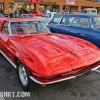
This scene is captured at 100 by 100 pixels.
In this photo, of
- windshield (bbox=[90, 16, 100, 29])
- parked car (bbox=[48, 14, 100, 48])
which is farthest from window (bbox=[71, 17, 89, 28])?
windshield (bbox=[90, 16, 100, 29])

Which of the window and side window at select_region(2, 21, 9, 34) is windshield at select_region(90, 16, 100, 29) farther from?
side window at select_region(2, 21, 9, 34)

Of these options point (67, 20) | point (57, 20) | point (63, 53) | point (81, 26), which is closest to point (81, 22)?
point (81, 26)

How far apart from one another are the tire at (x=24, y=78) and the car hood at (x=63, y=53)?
0.47 m

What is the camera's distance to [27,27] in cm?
466

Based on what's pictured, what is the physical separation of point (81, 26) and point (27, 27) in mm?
2248

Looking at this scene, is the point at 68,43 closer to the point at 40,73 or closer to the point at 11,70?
the point at 40,73

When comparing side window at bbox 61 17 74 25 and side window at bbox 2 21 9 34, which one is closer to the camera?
side window at bbox 2 21 9 34

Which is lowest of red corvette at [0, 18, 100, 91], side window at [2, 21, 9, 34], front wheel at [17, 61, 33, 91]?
front wheel at [17, 61, 33, 91]

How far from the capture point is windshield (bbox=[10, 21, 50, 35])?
4.50 meters

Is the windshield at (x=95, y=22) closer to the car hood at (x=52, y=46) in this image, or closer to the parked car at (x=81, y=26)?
the parked car at (x=81, y=26)

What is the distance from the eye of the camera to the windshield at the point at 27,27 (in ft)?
14.8

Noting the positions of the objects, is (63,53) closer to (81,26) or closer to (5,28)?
(5,28)

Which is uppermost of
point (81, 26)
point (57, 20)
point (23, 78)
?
point (57, 20)

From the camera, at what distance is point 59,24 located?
712cm
